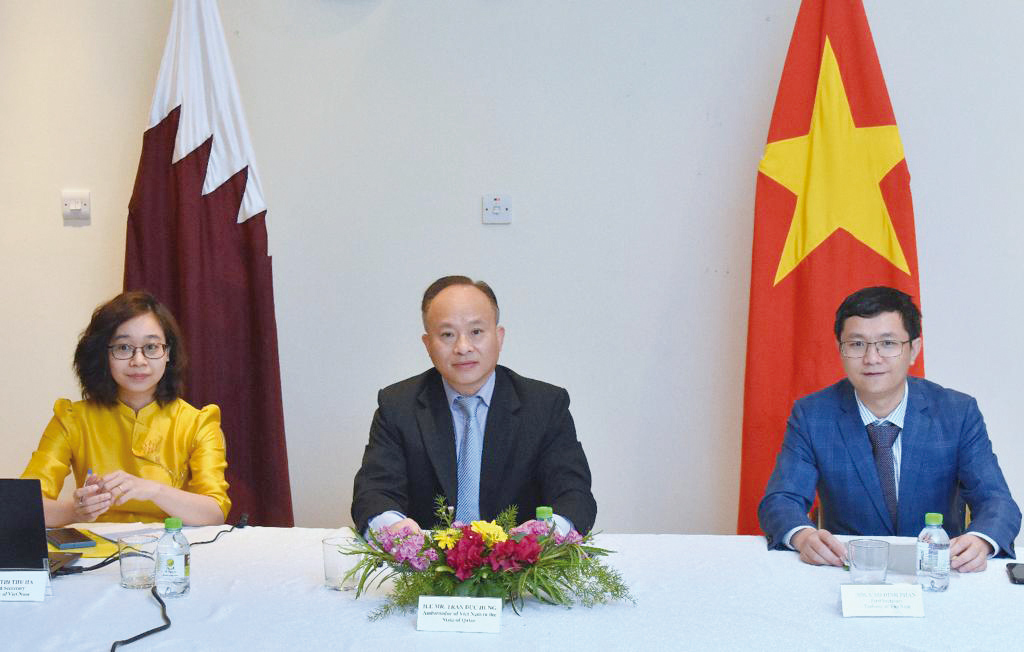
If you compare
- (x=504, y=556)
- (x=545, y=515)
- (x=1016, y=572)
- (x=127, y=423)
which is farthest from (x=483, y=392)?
(x=1016, y=572)

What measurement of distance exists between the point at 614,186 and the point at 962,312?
130 centimetres

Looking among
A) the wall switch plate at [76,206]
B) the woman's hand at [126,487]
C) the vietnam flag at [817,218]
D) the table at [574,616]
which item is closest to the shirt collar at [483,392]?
the table at [574,616]

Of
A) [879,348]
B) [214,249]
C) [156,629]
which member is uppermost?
[214,249]

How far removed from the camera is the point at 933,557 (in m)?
1.81

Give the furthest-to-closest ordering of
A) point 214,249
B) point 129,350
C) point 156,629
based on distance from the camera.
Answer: point 214,249
point 129,350
point 156,629

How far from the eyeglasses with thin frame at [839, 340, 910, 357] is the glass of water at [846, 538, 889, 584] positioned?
688 millimetres

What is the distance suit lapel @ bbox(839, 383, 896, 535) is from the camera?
234 cm

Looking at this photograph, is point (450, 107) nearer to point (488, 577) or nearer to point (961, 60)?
point (961, 60)

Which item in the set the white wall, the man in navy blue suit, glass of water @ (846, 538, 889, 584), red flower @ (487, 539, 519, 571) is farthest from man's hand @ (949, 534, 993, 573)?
the white wall

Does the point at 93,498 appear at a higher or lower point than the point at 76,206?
lower

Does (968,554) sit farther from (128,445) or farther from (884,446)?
(128,445)

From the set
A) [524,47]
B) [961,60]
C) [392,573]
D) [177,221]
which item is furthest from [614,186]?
[392,573]

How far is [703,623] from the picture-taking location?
164cm

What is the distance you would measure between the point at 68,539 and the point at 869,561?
163cm
